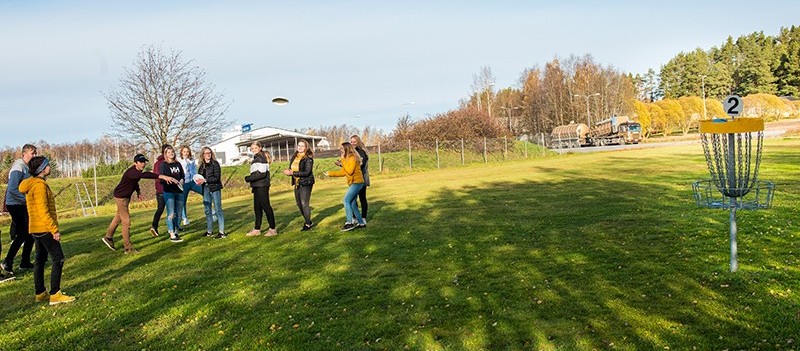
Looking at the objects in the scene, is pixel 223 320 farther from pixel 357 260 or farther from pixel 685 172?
pixel 685 172

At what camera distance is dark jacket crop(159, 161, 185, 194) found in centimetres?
1116

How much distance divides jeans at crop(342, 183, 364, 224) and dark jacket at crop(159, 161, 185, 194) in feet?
11.3

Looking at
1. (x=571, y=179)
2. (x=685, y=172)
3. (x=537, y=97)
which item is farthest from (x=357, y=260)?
(x=537, y=97)

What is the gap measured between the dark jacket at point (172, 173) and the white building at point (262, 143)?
41124 millimetres

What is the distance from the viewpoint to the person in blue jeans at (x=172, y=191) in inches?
443

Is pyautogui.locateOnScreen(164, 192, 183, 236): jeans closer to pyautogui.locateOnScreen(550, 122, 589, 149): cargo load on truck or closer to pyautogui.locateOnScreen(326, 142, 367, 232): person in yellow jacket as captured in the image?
pyautogui.locateOnScreen(326, 142, 367, 232): person in yellow jacket

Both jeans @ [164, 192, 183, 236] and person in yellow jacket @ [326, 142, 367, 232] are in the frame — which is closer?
person in yellow jacket @ [326, 142, 367, 232]

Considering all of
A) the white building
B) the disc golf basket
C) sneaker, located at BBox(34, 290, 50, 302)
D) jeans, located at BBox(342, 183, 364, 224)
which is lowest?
sneaker, located at BBox(34, 290, 50, 302)

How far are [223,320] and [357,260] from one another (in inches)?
113

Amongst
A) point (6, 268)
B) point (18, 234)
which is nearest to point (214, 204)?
point (18, 234)

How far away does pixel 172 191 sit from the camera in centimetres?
1144

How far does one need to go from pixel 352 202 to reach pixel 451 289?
17.1ft

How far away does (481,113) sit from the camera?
185 feet

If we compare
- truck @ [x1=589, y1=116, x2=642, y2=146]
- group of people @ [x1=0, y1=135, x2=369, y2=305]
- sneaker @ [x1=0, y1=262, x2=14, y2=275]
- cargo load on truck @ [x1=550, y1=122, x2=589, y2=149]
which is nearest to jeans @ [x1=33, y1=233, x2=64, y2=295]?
group of people @ [x1=0, y1=135, x2=369, y2=305]
